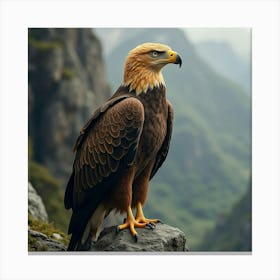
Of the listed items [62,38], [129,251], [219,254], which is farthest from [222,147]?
[129,251]

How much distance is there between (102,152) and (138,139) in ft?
1.61

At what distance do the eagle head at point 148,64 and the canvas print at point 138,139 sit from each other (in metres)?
0.01

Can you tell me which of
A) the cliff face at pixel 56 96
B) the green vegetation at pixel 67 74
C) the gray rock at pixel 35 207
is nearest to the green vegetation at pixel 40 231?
the gray rock at pixel 35 207

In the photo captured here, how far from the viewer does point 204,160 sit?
107 feet


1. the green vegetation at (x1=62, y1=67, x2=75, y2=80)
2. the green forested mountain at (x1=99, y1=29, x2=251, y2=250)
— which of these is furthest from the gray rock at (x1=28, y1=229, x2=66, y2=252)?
the green forested mountain at (x1=99, y1=29, x2=251, y2=250)

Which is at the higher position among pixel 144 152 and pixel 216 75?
pixel 216 75

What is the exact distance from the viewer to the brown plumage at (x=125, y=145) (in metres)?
6.20

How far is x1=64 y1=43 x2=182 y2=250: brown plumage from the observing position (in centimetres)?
620

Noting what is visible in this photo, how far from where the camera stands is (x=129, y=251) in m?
6.39

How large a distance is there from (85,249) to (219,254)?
89.4 inches

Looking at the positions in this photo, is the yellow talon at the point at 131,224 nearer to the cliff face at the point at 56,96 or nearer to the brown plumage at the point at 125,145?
the brown plumage at the point at 125,145

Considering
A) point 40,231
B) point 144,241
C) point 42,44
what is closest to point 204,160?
point 42,44

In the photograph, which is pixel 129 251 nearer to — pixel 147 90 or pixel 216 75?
pixel 147 90

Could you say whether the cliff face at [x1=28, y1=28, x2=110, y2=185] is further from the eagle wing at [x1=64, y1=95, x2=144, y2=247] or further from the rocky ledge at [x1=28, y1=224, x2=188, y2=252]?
the rocky ledge at [x1=28, y1=224, x2=188, y2=252]
